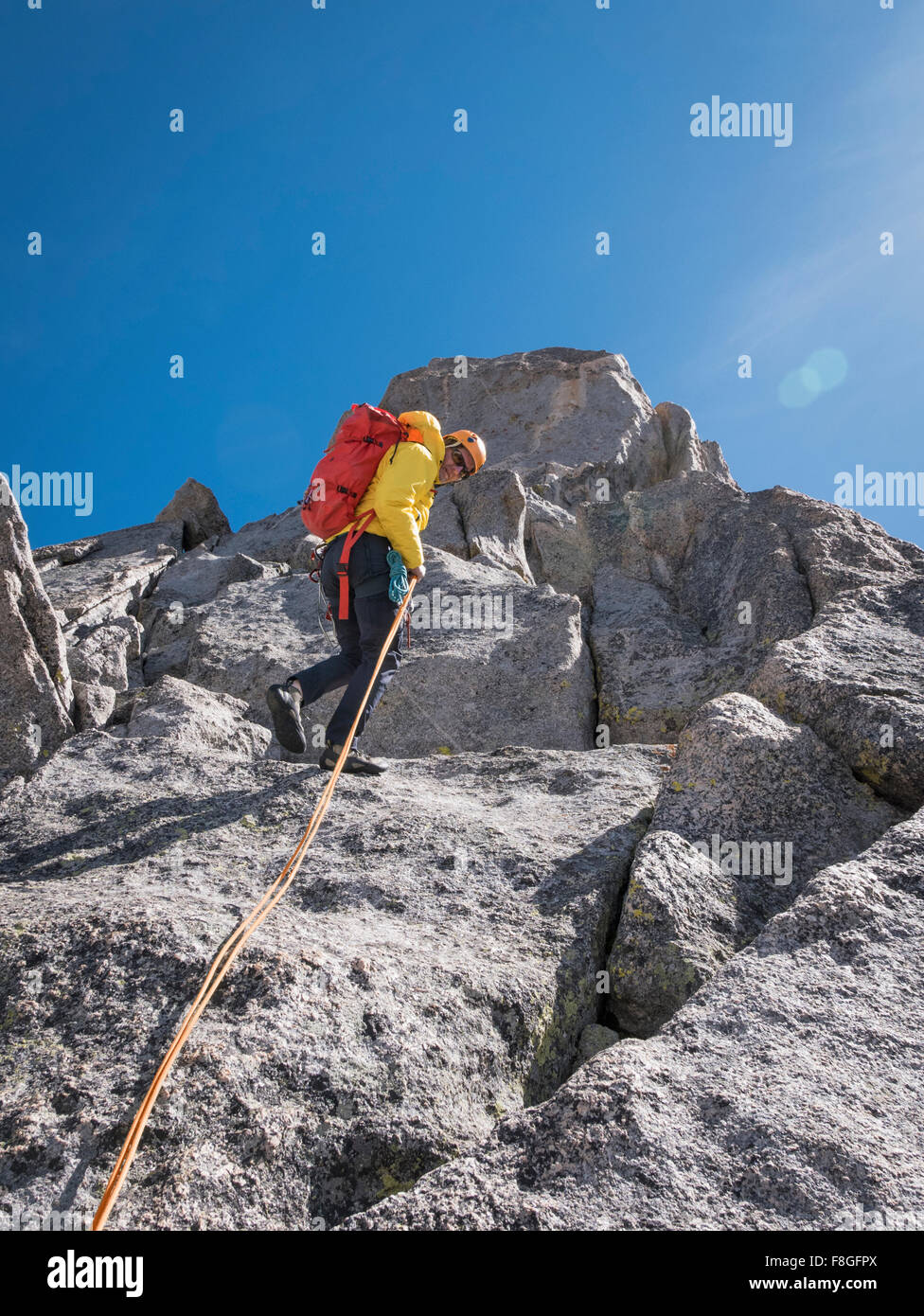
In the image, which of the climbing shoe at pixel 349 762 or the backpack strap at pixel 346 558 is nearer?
the climbing shoe at pixel 349 762

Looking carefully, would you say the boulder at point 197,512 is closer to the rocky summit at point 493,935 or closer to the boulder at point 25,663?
the rocky summit at point 493,935

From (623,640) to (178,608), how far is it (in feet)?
29.9

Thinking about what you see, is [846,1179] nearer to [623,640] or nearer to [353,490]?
[353,490]

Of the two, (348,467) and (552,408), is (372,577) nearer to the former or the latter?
(348,467)

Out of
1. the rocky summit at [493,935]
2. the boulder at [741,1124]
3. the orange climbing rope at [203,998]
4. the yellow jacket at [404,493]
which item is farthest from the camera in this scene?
the yellow jacket at [404,493]

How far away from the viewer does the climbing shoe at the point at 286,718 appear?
761cm

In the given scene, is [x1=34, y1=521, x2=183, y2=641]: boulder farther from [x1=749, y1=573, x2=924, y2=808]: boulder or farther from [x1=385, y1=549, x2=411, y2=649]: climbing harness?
[x1=749, y1=573, x2=924, y2=808]: boulder

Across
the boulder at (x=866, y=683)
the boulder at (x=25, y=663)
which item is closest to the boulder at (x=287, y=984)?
the boulder at (x=866, y=683)

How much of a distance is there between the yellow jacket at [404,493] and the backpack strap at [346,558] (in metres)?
0.05

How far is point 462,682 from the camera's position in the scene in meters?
11.4

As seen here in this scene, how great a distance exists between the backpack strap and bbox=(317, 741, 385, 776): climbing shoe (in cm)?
153

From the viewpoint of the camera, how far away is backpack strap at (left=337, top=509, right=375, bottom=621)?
322 inches

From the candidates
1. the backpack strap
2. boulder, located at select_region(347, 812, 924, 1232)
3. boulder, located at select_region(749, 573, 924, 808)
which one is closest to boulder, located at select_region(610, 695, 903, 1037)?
boulder, located at select_region(749, 573, 924, 808)
